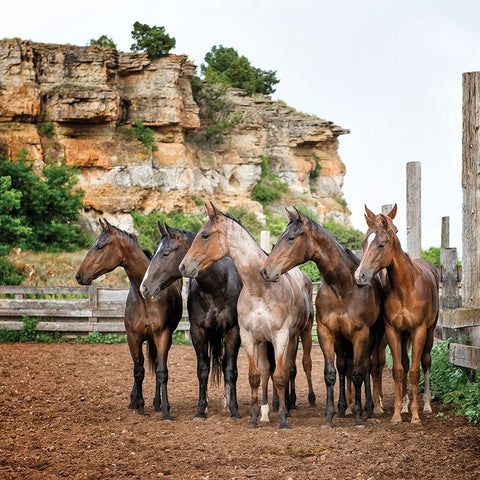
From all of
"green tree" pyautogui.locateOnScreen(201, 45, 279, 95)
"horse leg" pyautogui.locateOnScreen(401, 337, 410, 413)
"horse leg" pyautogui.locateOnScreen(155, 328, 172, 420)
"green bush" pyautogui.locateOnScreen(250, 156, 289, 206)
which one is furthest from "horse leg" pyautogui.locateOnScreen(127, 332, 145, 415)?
"green tree" pyautogui.locateOnScreen(201, 45, 279, 95)

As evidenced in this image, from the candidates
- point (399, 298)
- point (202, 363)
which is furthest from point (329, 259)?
point (202, 363)

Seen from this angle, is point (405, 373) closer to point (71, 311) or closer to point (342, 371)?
point (342, 371)

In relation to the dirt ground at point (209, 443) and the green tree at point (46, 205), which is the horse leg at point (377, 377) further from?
the green tree at point (46, 205)

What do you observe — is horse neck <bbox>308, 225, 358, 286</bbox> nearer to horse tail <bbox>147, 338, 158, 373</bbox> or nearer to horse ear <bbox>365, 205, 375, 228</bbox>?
horse ear <bbox>365, 205, 375, 228</bbox>

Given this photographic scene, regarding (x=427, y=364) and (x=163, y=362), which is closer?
(x=427, y=364)

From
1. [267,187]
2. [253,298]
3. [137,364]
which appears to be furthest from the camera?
[267,187]

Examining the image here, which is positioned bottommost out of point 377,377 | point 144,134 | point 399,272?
point 377,377

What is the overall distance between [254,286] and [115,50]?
30.3m

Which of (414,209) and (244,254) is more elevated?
(414,209)

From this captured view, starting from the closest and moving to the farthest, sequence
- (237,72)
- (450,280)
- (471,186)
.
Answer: (471,186), (450,280), (237,72)

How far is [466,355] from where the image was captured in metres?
6.98

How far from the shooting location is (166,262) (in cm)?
759

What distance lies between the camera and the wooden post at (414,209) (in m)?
10.5

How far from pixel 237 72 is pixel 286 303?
4293 centimetres
